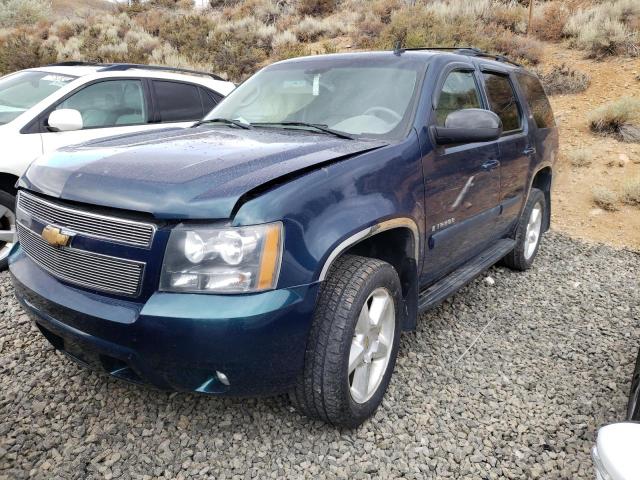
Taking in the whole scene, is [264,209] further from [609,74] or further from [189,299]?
[609,74]

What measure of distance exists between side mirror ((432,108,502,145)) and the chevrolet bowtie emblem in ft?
6.54

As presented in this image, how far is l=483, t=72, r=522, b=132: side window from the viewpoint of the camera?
3.90 metres

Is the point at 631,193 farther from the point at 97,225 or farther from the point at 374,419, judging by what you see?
the point at 97,225

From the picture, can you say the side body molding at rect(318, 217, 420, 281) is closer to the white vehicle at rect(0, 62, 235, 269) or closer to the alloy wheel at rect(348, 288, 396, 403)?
the alloy wheel at rect(348, 288, 396, 403)

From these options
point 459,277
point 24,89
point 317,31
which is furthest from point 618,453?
point 317,31

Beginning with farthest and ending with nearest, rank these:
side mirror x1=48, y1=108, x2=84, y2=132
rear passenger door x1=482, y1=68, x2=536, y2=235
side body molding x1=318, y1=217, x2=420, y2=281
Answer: side mirror x1=48, y1=108, x2=84, y2=132 → rear passenger door x1=482, y1=68, x2=536, y2=235 → side body molding x1=318, y1=217, x2=420, y2=281

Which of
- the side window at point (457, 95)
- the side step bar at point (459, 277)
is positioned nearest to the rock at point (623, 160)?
the side step bar at point (459, 277)

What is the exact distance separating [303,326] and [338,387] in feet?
1.26

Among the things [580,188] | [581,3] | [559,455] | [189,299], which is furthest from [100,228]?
[581,3]

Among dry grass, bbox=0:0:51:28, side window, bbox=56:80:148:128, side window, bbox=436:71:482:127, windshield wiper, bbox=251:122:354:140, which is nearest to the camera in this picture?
windshield wiper, bbox=251:122:354:140

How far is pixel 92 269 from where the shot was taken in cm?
212

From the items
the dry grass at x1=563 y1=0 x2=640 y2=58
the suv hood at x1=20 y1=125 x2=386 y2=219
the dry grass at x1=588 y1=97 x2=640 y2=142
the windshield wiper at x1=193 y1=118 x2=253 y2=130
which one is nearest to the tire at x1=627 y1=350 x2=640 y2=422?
the suv hood at x1=20 y1=125 x2=386 y2=219

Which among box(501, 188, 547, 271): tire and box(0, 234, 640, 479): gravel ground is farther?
box(501, 188, 547, 271): tire

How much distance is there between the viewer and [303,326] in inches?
82.1
